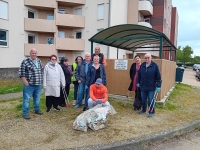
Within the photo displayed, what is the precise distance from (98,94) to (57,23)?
1657cm

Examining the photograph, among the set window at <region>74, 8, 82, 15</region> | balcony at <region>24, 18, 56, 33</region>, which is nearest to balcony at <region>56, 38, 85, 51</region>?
balcony at <region>24, 18, 56, 33</region>

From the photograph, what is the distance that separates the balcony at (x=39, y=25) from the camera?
1877 centimetres

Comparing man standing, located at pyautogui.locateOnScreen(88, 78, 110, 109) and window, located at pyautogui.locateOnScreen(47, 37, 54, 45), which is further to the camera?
window, located at pyautogui.locateOnScreen(47, 37, 54, 45)

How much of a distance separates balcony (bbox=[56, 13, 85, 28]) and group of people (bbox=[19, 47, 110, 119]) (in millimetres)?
15083

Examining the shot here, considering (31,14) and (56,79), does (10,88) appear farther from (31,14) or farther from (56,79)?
(31,14)

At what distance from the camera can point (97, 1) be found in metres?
20.1

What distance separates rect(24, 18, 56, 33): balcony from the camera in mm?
18766

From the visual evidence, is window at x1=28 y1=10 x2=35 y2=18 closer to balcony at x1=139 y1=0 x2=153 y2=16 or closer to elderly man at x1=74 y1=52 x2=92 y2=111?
balcony at x1=139 y1=0 x2=153 y2=16

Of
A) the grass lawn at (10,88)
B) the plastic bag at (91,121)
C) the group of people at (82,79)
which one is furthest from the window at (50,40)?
the plastic bag at (91,121)

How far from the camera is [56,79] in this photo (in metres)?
5.38

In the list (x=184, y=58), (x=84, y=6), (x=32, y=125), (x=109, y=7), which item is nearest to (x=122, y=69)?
(x=32, y=125)

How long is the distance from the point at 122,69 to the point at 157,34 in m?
1.88

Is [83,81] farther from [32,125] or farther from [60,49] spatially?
[60,49]

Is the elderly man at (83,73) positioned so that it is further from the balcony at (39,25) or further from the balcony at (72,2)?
the balcony at (72,2)
